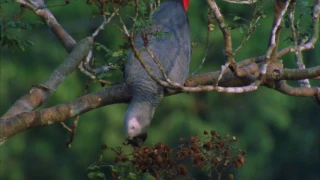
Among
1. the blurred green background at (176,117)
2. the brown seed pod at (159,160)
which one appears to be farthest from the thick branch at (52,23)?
the blurred green background at (176,117)

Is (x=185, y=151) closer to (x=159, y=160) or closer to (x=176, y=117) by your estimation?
(x=159, y=160)

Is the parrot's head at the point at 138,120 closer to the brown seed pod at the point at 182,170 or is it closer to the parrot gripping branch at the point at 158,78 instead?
the parrot gripping branch at the point at 158,78

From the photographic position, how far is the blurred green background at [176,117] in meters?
7.05

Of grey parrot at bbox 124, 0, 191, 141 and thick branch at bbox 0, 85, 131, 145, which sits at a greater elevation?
thick branch at bbox 0, 85, 131, 145

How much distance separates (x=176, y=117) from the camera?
7.43m

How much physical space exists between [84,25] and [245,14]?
4.07 feet

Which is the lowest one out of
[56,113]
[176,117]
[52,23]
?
[176,117]

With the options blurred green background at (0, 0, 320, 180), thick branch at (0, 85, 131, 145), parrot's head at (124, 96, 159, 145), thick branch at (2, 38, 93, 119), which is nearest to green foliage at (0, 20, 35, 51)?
thick branch at (2, 38, 93, 119)

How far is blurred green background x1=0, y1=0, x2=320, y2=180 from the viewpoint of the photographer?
705cm

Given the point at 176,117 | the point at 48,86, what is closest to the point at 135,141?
the point at 48,86

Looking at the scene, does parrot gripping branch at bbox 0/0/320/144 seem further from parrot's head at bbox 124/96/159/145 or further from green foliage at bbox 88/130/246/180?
green foliage at bbox 88/130/246/180

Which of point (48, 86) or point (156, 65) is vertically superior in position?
point (48, 86)

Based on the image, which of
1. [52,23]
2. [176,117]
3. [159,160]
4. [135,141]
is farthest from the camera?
[176,117]

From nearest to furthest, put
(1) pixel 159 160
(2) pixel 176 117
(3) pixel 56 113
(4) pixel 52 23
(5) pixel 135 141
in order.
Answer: (1) pixel 159 160 < (3) pixel 56 113 < (5) pixel 135 141 < (4) pixel 52 23 < (2) pixel 176 117
